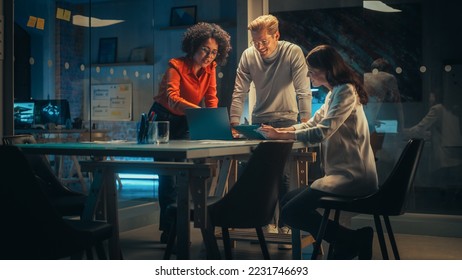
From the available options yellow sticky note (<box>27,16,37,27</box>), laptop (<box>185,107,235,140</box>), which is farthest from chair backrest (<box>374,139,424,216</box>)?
yellow sticky note (<box>27,16,37,27</box>)

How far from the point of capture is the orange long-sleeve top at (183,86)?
14.2 ft

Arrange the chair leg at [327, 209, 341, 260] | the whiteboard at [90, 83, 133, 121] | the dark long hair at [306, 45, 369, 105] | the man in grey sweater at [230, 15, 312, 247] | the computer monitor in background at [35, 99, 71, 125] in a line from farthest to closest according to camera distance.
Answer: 1. the whiteboard at [90, 83, 133, 121]
2. the computer monitor in background at [35, 99, 71, 125]
3. the man in grey sweater at [230, 15, 312, 247]
4. the dark long hair at [306, 45, 369, 105]
5. the chair leg at [327, 209, 341, 260]

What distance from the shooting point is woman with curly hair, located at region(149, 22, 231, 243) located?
14.4 feet

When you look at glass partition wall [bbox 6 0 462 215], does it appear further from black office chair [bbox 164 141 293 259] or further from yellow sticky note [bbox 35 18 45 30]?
black office chair [bbox 164 141 293 259]

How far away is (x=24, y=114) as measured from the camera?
524 centimetres

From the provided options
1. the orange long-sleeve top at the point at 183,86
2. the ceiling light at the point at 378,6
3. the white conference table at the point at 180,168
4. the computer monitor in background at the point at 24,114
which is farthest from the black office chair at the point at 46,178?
the ceiling light at the point at 378,6

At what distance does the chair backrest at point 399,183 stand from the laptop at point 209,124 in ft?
3.49

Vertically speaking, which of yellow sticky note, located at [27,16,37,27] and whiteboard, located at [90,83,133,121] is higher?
yellow sticky note, located at [27,16,37,27]

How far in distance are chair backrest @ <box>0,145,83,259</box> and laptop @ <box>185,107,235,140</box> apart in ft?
4.73

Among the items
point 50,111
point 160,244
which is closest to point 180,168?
point 160,244

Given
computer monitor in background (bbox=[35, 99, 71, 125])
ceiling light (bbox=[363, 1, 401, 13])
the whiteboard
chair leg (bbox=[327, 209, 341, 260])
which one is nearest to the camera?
chair leg (bbox=[327, 209, 341, 260])
